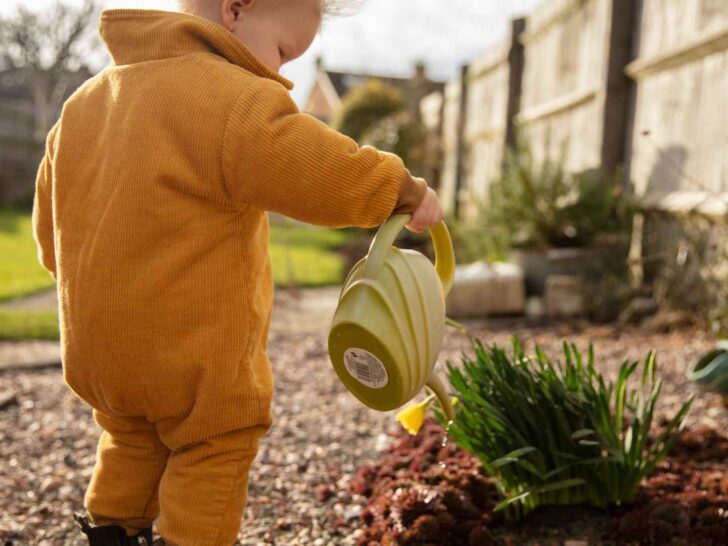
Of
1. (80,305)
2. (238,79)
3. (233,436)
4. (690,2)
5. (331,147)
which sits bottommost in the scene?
(233,436)

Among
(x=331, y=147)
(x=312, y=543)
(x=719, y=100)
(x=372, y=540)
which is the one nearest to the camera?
(x=331, y=147)

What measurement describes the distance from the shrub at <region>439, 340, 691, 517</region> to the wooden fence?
1.60 m

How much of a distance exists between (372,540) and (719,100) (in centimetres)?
369

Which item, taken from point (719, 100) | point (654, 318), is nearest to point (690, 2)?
point (719, 100)

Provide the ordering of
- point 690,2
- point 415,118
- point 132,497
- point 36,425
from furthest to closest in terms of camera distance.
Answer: point 415,118, point 690,2, point 36,425, point 132,497

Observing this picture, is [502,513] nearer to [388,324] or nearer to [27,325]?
[388,324]

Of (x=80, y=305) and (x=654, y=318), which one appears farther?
(x=654, y=318)

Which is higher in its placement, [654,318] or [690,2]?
[690,2]

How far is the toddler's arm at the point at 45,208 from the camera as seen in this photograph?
1633mm

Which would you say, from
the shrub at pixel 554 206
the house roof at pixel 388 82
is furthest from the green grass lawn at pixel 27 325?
the house roof at pixel 388 82

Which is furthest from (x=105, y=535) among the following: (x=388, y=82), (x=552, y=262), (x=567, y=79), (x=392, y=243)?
(x=388, y=82)

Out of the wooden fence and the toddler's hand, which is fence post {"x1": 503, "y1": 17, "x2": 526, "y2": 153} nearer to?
the wooden fence

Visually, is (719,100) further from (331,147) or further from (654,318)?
(331,147)

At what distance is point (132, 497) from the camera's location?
161cm
